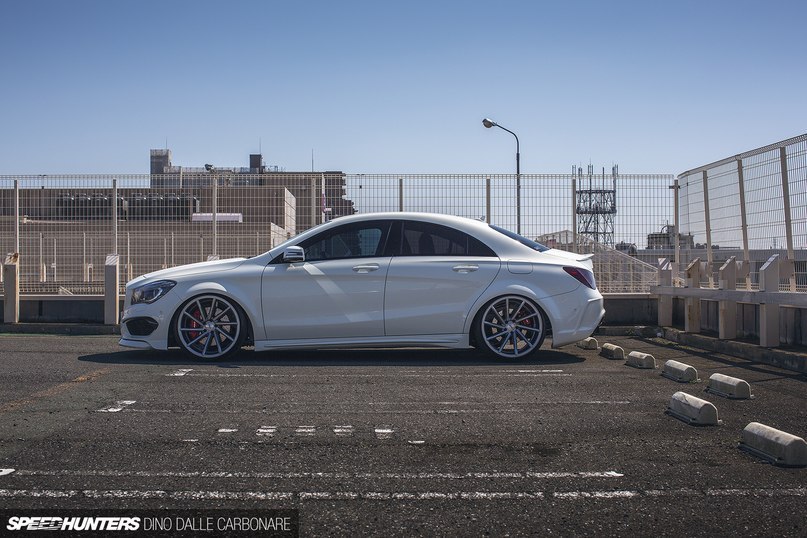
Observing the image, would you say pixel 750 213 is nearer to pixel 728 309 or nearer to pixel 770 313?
pixel 728 309

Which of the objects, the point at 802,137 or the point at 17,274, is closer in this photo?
the point at 802,137

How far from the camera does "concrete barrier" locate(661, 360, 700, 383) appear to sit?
7430mm

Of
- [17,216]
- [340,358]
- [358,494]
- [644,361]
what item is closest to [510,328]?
[644,361]

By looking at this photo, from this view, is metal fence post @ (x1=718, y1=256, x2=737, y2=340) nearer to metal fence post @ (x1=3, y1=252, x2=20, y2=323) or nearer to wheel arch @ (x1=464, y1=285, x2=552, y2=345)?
wheel arch @ (x1=464, y1=285, x2=552, y2=345)

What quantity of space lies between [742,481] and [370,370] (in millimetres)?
4482

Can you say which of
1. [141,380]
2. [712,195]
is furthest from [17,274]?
[712,195]

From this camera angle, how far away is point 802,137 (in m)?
8.88

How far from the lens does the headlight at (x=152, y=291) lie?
9.04 meters

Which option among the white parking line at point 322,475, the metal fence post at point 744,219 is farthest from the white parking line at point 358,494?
the metal fence post at point 744,219

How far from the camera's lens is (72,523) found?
347 centimetres

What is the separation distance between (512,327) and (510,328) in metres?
0.02

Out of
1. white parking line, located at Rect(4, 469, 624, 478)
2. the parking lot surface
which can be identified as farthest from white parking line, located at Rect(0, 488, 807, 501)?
white parking line, located at Rect(4, 469, 624, 478)

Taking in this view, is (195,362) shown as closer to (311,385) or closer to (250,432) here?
(311,385)

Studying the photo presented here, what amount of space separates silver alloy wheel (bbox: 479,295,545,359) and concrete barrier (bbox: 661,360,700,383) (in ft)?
5.89
